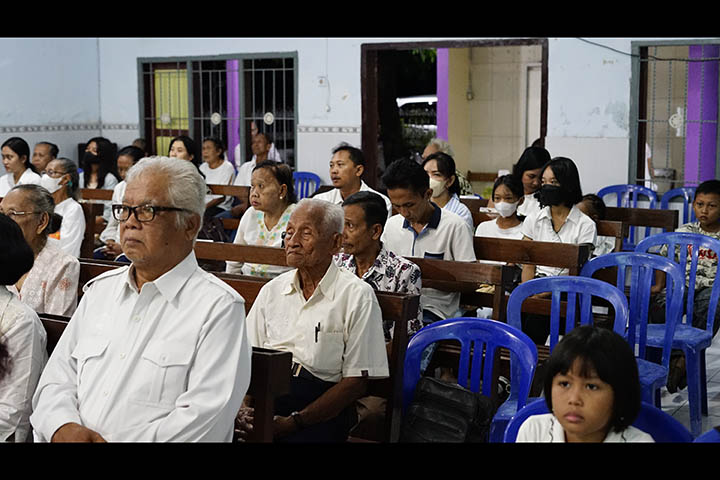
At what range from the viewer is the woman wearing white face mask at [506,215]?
17.7 ft

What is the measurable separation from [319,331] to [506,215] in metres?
2.74

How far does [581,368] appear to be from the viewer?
2123 mm

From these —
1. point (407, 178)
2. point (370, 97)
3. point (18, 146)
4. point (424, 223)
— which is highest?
point (370, 97)

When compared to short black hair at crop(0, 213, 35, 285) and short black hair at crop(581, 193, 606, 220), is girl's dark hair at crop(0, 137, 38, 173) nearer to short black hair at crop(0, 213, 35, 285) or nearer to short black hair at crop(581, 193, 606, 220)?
short black hair at crop(581, 193, 606, 220)

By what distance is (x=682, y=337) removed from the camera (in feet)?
13.9

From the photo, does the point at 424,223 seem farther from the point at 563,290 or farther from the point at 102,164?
the point at 102,164

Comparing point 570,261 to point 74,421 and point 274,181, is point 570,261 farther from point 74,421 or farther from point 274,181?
point 74,421

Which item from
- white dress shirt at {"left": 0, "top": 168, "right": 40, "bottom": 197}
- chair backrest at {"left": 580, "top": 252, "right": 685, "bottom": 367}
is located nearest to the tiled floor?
chair backrest at {"left": 580, "top": 252, "right": 685, "bottom": 367}

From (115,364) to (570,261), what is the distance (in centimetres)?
264

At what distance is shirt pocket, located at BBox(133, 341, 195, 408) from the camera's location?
2.20 m

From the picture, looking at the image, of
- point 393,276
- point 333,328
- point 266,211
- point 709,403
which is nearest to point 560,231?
point 709,403

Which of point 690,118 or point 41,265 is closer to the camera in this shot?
point 41,265
